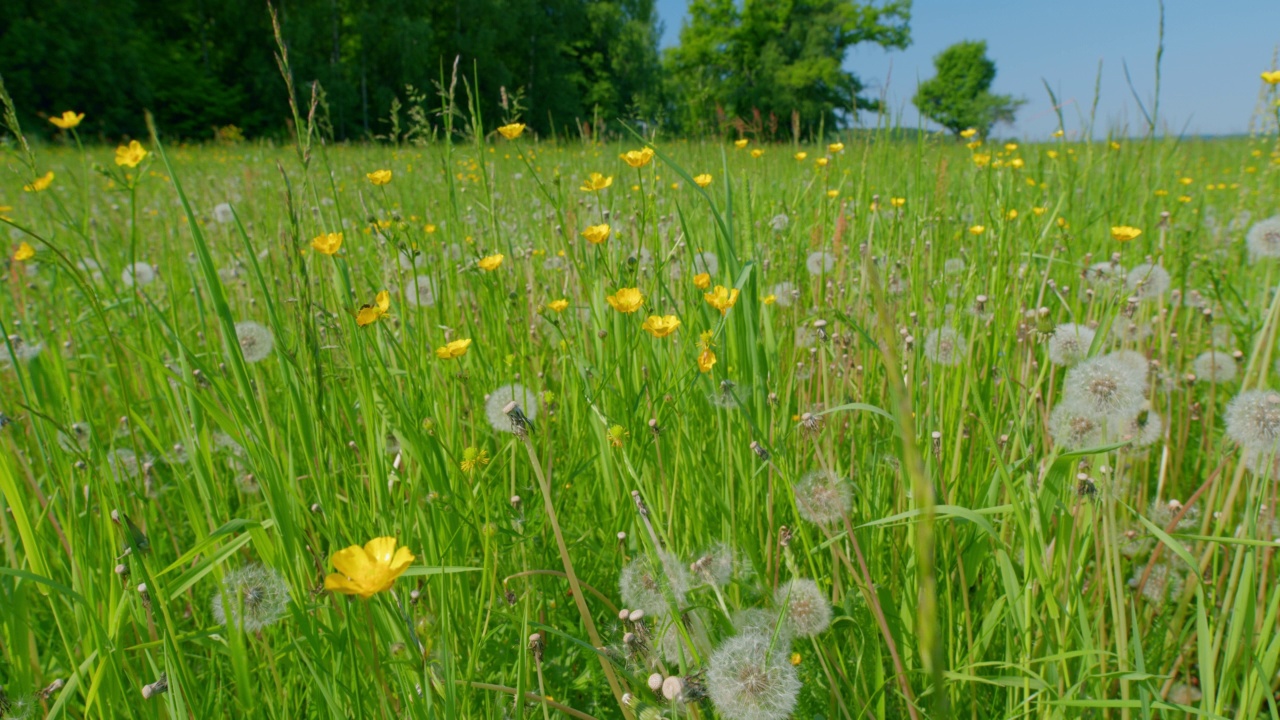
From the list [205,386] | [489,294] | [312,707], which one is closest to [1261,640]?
[312,707]

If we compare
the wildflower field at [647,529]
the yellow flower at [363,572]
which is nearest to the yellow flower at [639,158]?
the wildflower field at [647,529]

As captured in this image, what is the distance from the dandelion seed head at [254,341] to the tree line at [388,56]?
298 cm

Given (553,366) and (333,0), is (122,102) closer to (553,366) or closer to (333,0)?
(333,0)

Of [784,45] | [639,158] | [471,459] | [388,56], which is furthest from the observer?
[784,45]

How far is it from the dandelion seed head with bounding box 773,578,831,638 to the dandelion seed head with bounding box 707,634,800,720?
0.25ft

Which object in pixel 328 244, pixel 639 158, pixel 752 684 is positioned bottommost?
pixel 752 684

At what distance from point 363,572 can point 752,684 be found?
1.17 ft

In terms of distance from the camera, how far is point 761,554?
913 mm

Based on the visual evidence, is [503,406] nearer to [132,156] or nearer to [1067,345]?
[1067,345]

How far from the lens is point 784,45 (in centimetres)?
2988

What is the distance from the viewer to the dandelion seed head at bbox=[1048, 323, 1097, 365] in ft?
Result: 3.34

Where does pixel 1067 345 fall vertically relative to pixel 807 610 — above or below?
above

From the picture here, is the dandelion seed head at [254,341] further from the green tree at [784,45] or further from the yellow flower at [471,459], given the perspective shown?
the green tree at [784,45]

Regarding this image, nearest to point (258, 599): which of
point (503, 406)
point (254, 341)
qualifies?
point (503, 406)
